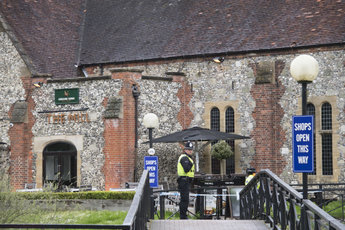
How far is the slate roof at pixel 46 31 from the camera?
27766 millimetres

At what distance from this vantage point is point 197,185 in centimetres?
2275

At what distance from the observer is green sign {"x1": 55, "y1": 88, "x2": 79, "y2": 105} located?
25.5 m

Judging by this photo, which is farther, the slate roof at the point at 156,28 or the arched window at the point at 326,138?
the slate roof at the point at 156,28

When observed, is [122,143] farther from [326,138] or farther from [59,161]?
[326,138]

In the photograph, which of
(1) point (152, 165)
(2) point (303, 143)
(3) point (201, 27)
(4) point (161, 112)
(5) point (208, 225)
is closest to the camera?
(2) point (303, 143)

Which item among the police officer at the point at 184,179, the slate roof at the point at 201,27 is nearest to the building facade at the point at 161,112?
the slate roof at the point at 201,27

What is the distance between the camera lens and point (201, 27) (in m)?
27.7

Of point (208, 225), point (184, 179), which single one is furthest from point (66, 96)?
point (208, 225)

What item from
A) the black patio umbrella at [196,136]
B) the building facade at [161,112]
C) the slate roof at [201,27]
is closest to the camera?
the black patio umbrella at [196,136]

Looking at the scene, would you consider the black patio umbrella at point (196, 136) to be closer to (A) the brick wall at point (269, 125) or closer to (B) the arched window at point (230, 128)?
(A) the brick wall at point (269, 125)

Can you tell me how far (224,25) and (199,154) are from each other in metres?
5.63

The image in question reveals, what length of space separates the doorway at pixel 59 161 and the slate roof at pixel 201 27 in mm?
4493

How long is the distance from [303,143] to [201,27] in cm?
1730

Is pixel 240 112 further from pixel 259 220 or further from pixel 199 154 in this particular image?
pixel 259 220
